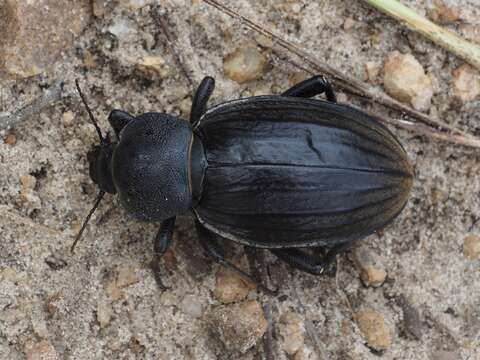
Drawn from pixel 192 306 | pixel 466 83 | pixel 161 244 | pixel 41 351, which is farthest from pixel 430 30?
pixel 41 351

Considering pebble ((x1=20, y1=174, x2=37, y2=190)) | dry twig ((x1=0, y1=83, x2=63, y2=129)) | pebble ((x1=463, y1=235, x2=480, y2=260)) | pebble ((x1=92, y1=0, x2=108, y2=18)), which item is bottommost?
pebble ((x1=463, y1=235, x2=480, y2=260))

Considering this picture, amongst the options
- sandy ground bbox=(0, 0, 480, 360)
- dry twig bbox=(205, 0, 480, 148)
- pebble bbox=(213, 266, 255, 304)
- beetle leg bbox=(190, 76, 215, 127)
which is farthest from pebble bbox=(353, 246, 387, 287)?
beetle leg bbox=(190, 76, 215, 127)

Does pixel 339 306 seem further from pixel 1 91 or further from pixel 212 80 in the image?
pixel 1 91

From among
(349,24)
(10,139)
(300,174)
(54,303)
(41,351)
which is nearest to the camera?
(300,174)

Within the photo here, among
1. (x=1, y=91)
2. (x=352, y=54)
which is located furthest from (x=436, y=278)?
(x=1, y=91)

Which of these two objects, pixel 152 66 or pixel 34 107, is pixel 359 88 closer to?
pixel 152 66

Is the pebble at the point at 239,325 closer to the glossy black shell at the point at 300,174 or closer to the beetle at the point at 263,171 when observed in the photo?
the beetle at the point at 263,171

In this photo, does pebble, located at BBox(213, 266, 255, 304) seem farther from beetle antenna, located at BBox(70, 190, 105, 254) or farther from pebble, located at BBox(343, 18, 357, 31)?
pebble, located at BBox(343, 18, 357, 31)
